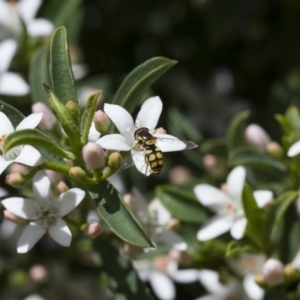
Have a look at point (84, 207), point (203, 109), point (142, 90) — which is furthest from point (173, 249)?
point (203, 109)

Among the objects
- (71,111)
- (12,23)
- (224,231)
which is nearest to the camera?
(71,111)

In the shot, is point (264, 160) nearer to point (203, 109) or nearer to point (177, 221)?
point (177, 221)

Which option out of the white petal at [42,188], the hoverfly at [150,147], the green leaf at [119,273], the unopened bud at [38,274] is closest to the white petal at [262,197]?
the hoverfly at [150,147]

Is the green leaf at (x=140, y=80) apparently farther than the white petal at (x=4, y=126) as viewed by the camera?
Yes

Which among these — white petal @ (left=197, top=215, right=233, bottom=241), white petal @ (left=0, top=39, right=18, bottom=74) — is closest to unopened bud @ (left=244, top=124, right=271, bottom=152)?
white petal @ (left=197, top=215, right=233, bottom=241)

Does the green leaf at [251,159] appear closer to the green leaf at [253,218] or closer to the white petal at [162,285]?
the green leaf at [253,218]

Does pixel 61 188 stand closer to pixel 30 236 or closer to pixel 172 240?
pixel 30 236
